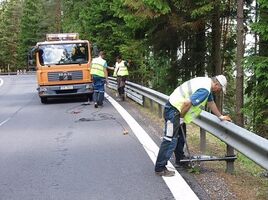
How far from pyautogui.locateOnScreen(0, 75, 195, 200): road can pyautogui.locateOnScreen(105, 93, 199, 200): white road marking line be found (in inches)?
2.8

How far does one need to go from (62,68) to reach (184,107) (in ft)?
43.6

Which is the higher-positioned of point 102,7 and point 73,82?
point 102,7

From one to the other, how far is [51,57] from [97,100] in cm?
355

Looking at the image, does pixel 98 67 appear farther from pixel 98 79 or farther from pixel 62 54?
pixel 62 54

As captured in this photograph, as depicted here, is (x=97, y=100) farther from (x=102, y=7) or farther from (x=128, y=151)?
(x=102, y=7)

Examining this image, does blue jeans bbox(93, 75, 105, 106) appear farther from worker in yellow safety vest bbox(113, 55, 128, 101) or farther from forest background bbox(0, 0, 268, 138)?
forest background bbox(0, 0, 268, 138)

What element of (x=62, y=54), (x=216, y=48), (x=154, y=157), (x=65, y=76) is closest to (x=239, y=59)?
(x=216, y=48)

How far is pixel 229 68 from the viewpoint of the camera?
68.7ft

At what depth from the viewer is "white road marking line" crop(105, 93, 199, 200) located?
5.84 m

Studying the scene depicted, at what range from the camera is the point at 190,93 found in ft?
21.2

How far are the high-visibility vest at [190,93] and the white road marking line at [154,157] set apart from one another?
84 centimetres

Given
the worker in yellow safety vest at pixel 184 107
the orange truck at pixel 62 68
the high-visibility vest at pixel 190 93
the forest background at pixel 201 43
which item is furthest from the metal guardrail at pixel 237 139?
the orange truck at pixel 62 68

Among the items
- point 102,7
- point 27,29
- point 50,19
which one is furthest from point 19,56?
point 102,7

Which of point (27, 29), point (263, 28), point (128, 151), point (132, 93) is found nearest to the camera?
point (128, 151)
